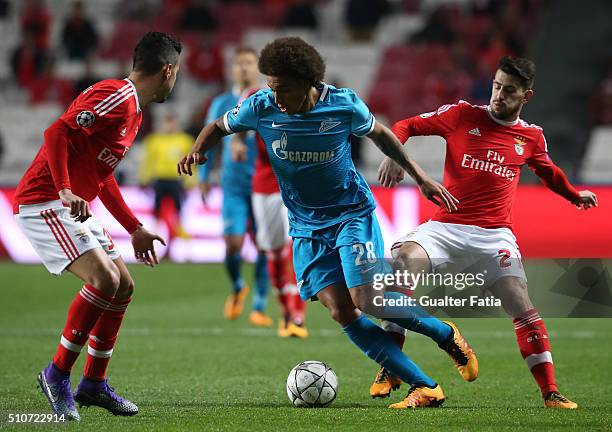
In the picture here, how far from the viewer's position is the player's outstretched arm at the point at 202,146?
564cm

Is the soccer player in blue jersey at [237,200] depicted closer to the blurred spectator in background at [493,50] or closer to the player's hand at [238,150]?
the player's hand at [238,150]

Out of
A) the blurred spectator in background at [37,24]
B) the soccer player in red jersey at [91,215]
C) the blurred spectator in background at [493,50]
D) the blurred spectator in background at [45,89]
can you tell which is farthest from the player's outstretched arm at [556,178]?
the blurred spectator in background at [37,24]

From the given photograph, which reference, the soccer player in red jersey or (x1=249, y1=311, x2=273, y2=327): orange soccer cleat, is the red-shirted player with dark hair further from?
(x1=249, y1=311, x2=273, y2=327): orange soccer cleat

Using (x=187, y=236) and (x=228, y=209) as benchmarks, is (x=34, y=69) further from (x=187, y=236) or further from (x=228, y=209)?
(x=228, y=209)

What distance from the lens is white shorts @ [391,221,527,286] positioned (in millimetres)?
6266

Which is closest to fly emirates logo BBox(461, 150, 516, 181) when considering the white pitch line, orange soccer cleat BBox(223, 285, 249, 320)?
the white pitch line

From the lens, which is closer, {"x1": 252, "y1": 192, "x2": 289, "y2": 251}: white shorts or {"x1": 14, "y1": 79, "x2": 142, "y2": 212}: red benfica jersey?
{"x1": 14, "y1": 79, "x2": 142, "y2": 212}: red benfica jersey

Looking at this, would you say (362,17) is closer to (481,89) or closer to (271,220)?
(481,89)

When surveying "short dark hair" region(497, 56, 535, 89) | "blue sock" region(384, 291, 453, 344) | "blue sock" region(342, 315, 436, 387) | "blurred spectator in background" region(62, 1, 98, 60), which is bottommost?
"blurred spectator in background" region(62, 1, 98, 60)

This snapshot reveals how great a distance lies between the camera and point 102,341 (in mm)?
5812

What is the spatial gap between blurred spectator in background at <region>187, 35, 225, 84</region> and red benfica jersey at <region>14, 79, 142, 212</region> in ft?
47.9

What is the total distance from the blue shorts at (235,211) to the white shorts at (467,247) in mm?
3997

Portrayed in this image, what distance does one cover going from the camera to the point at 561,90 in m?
16.9

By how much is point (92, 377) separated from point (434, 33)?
15.1 metres
